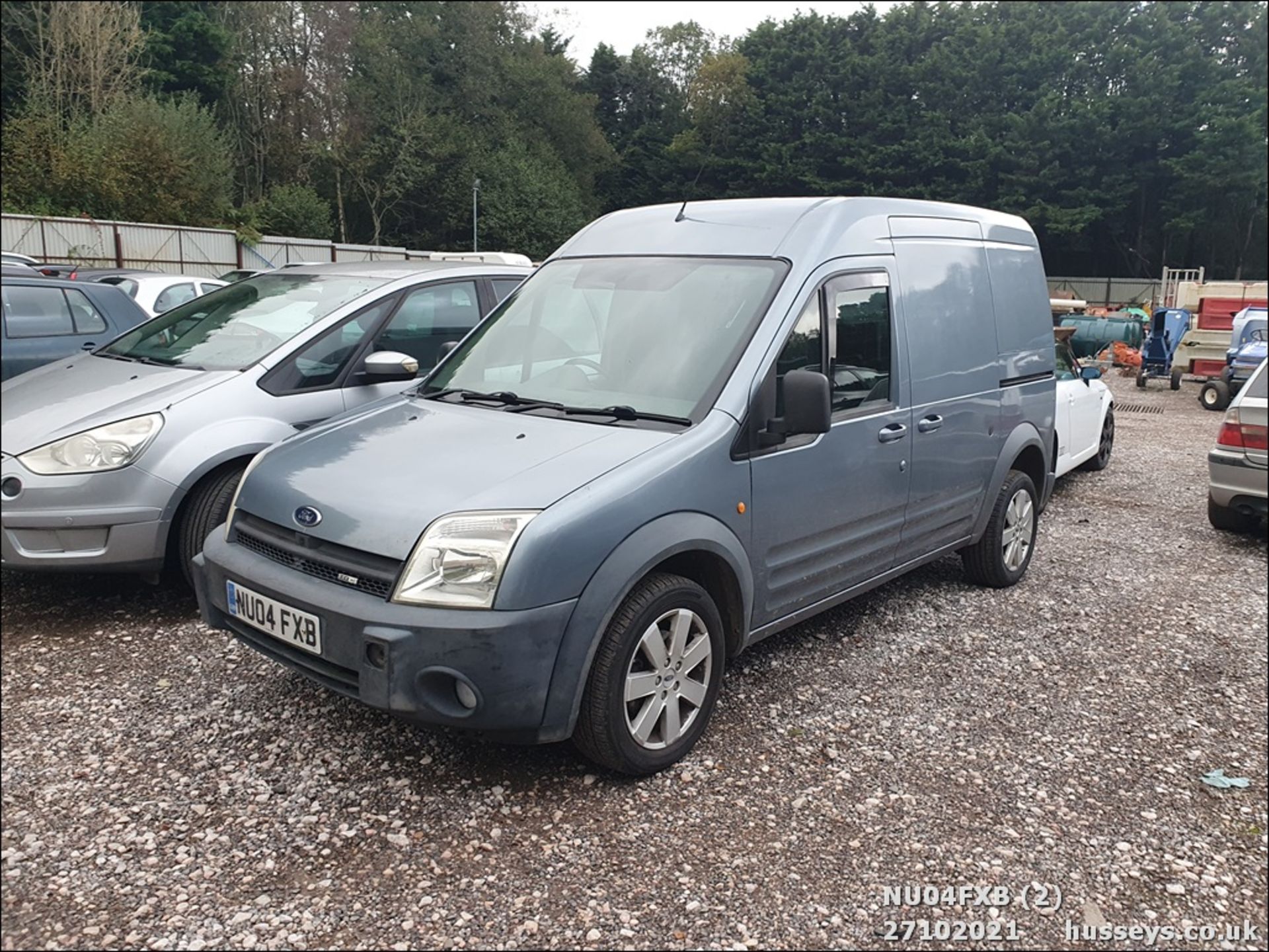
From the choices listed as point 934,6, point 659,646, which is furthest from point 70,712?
point 934,6

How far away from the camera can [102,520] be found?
367 cm

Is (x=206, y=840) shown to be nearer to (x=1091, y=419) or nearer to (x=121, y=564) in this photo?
(x=121, y=564)

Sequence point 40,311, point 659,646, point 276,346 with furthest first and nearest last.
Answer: point 40,311
point 276,346
point 659,646

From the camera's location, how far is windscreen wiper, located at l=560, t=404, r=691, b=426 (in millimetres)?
3338

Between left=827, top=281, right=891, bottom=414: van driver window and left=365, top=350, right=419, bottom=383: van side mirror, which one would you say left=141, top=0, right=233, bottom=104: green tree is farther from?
left=827, top=281, right=891, bottom=414: van driver window

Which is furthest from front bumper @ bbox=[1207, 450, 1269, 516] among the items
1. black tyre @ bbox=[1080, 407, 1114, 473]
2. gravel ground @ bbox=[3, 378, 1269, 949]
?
black tyre @ bbox=[1080, 407, 1114, 473]

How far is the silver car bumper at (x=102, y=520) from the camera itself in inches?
103

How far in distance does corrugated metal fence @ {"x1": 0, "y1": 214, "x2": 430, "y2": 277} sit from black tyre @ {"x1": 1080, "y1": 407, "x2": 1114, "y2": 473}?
12.3 metres

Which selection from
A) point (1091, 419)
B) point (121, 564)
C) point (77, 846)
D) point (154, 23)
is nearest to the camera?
point (77, 846)

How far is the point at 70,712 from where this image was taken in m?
2.09

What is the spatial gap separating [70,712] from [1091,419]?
8.71 metres

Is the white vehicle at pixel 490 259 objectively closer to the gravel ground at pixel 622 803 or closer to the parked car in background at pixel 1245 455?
the gravel ground at pixel 622 803

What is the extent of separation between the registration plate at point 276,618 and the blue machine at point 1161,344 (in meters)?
19.1

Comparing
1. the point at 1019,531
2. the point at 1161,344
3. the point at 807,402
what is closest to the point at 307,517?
the point at 807,402
